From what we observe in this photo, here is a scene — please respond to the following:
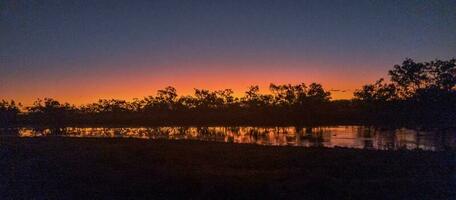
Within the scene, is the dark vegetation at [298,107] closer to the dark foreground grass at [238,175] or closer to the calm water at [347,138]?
the calm water at [347,138]

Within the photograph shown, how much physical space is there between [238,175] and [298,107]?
5566cm

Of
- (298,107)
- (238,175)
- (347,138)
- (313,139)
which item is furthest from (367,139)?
(298,107)

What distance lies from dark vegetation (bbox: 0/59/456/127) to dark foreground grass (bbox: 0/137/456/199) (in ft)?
93.0

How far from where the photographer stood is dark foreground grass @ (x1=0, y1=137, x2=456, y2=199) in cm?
1200

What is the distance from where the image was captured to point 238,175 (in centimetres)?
1461

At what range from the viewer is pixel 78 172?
16344mm

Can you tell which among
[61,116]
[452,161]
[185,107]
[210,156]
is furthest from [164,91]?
[452,161]

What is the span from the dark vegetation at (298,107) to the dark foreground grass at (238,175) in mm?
28332

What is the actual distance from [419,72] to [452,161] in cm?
3537

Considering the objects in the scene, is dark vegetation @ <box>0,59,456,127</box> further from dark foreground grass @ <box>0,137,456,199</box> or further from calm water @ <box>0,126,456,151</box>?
dark foreground grass @ <box>0,137,456,199</box>

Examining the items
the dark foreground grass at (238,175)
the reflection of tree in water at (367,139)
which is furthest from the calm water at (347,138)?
the dark foreground grass at (238,175)

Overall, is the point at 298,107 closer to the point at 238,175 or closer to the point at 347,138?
the point at 347,138

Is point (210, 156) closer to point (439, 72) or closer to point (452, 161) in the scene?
point (452, 161)

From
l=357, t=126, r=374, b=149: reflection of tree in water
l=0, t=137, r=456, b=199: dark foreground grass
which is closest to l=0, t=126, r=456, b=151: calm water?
l=357, t=126, r=374, b=149: reflection of tree in water
